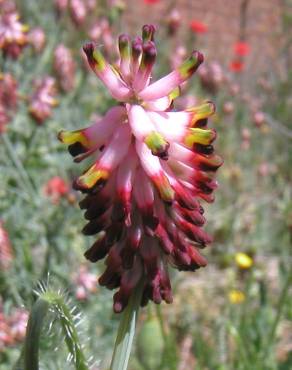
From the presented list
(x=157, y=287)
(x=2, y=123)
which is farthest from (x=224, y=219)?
(x=157, y=287)

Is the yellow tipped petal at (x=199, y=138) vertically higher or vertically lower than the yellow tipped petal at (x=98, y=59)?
lower

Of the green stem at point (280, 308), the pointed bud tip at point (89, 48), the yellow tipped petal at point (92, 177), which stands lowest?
the green stem at point (280, 308)

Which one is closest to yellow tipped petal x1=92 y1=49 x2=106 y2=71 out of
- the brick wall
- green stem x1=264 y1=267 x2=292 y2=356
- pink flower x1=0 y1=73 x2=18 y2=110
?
green stem x1=264 y1=267 x2=292 y2=356

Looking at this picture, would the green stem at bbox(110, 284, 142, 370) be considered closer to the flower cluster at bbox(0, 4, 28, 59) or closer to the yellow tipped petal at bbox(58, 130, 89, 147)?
the yellow tipped petal at bbox(58, 130, 89, 147)

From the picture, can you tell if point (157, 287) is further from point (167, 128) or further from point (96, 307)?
point (96, 307)

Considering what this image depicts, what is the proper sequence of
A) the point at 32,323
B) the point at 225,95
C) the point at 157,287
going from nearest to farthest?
the point at 32,323, the point at 157,287, the point at 225,95

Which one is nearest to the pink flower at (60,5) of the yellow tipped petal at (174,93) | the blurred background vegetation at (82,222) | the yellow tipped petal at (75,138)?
the blurred background vegetation at (82,222)

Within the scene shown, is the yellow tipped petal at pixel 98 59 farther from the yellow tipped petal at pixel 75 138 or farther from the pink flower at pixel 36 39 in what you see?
the pink flower at pixel 36 39
